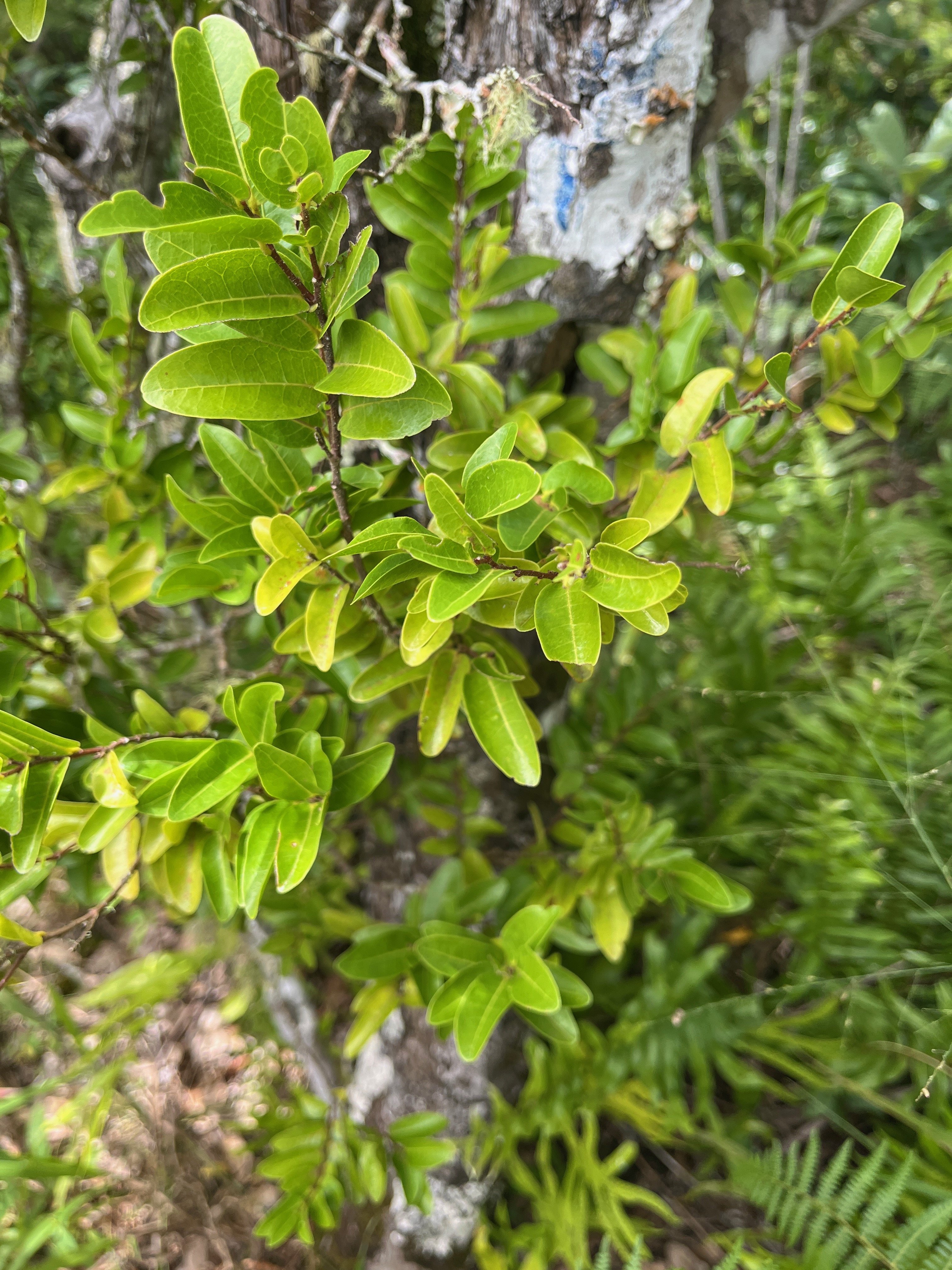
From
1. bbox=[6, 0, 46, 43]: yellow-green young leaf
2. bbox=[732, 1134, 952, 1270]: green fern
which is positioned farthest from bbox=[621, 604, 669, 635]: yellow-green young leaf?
bbox=[732, 1134, 952, 1270]: green fern

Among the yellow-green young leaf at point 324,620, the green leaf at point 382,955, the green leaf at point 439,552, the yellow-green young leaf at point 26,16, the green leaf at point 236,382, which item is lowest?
the green leaf at point 382,955

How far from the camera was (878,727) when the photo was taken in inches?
50.2

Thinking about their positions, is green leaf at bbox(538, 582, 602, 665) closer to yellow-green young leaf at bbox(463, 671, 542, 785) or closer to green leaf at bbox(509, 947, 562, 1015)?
yellow-green young leaf at bbox(463, 671, 542, 785)

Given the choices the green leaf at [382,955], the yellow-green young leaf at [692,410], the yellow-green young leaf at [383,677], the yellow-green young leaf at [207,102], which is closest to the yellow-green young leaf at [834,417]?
the yellow-green young leaf at [692,410]

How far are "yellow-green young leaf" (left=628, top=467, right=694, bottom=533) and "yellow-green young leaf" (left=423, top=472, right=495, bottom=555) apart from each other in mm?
208

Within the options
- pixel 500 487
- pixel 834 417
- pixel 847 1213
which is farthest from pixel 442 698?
pixel 847 1213

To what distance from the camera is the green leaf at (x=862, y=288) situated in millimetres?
485

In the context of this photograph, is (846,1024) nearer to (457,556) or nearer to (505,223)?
(457,556)

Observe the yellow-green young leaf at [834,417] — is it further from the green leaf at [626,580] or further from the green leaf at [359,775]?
the green leaf at [359,775]

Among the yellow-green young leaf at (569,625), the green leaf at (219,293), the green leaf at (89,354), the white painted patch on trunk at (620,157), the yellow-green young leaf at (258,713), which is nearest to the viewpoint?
the green leaf at (219,293)

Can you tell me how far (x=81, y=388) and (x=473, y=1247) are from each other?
1.75 m

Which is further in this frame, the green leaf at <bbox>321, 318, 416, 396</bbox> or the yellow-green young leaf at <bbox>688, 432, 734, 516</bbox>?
the yellow-green young leaf at <bbox>688, 432, 734, 516</bbox>

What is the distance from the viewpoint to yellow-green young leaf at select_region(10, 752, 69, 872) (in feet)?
1.78

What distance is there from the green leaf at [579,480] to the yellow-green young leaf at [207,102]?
0.31 metres
